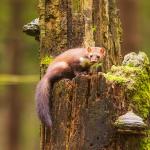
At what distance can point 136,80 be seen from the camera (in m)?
6.57

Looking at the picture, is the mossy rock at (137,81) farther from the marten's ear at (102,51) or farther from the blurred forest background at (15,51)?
the blurred forest background at (15,51)

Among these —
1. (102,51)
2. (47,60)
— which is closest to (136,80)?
(102,51)

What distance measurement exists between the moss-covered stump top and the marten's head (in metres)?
0.30

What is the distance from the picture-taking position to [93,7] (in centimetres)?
749

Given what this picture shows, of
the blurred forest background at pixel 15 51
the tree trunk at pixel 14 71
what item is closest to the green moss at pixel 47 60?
the blurred forest background at pixel 15 51

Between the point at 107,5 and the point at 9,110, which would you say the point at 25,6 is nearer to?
the point at 9,110

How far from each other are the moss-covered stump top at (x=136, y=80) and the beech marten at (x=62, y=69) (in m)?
0.38

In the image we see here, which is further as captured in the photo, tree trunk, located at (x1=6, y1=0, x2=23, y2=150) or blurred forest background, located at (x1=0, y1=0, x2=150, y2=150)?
tree trunk, located at (x1=6, y1=0, x2=23, y2=150)

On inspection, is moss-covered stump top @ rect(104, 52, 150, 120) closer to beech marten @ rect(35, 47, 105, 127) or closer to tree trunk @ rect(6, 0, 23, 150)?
beech marten @ rect(35, 47, 105, 127)

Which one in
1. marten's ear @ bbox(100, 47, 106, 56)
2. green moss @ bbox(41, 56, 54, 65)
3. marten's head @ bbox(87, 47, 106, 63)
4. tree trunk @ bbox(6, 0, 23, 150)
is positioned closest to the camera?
marten's head @ bbox(87, 47, 106, 63)

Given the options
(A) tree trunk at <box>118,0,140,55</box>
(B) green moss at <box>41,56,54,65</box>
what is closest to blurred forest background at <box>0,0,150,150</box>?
(A) tree trunk at <box>118,0,140,55</box>

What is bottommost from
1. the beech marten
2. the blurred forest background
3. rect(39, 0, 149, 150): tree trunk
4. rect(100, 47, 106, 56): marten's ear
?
rect(39, 0, 149, 150): tree trunk

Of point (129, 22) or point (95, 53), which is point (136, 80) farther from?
point (129, 22)

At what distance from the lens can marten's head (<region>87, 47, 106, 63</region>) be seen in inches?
275
